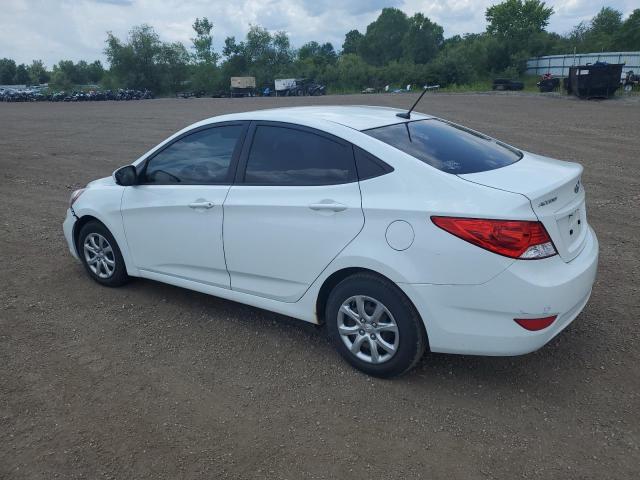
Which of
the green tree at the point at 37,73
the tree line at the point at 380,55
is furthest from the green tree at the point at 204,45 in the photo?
the green tree at the point at 37,73

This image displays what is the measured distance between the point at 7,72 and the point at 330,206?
159807 millimetres

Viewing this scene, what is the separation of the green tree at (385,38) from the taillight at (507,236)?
117991 millimetres

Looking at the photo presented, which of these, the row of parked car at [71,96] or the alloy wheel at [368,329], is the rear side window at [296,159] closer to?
the alloy wheel at [368,329]

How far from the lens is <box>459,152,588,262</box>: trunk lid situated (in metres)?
3.04

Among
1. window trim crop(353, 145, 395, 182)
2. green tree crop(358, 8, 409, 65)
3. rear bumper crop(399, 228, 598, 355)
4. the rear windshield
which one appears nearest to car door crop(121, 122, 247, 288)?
window trim crop(353, 145, 395, 182)

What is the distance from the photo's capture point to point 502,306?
296 centimetres

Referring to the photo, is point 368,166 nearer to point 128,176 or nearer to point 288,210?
point 288,210

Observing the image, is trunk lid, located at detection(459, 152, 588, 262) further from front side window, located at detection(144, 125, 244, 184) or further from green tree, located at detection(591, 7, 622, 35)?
green tree, located at detection(591, 7, 622, 35)

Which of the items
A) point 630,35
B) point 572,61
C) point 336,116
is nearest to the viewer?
point 336,116

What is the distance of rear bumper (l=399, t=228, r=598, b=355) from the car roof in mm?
1283

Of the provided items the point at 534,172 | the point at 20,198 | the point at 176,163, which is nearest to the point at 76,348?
the point at 176,163

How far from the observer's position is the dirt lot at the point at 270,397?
111 inches

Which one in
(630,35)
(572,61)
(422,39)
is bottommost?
(572,61)

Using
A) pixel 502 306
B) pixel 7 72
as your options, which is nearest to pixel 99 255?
pixel 502 306
